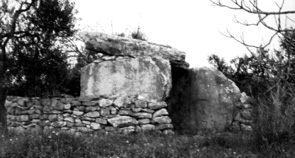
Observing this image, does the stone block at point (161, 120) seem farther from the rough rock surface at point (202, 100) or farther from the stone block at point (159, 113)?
the rough rock surface at point (202, 100)

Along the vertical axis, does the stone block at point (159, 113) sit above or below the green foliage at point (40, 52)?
below

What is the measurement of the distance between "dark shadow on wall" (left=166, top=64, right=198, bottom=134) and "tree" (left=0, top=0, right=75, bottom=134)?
3.65 metres

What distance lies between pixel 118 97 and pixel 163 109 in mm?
1284

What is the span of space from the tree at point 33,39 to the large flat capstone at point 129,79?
1608 millimetres

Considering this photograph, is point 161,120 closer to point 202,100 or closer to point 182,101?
point 202,100

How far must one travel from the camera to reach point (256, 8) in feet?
10.7

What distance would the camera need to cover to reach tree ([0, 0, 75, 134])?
40.3ft

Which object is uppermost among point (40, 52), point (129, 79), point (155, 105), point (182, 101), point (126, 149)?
point (40, 52)

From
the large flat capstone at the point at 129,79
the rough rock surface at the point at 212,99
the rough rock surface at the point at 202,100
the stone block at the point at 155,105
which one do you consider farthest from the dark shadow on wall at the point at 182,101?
the stone block at the point at 155,105

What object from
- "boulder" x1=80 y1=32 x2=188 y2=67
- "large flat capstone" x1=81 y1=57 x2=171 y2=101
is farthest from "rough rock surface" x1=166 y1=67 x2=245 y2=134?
"boulder" x1=80 y1=32 x2=188 y2=67

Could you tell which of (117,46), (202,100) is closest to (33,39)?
(117,46)

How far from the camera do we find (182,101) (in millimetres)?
13008

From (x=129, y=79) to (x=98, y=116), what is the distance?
4.41 feet

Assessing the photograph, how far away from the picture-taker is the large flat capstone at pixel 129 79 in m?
11.4
